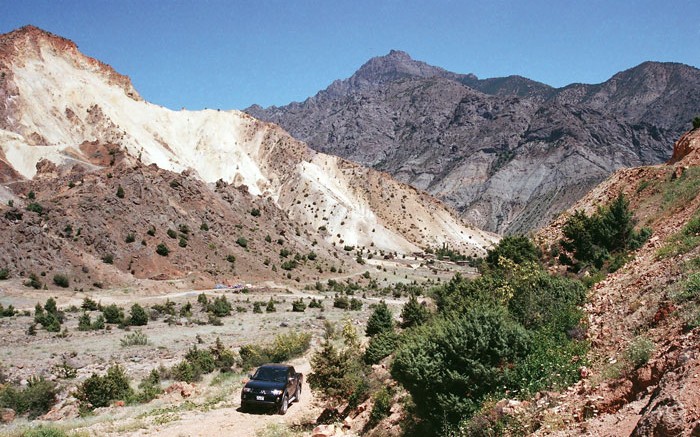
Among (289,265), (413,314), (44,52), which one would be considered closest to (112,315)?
(413,314)

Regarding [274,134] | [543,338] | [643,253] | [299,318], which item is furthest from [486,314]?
[274,134]

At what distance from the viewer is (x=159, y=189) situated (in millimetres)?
67000

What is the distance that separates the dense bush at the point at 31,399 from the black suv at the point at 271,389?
27.1 feet

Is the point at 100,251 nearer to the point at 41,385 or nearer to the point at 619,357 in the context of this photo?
the point at 41,385

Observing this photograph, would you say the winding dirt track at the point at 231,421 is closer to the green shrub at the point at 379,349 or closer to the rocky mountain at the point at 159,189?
the green shrub at the point at 379,349

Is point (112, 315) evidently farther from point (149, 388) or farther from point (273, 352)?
point (149, 388)

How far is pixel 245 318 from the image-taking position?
42.7m

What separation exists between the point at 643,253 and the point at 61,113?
93.9 m

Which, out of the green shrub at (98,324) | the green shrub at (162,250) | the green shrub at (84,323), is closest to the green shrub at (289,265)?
the green shrub at (162,250)

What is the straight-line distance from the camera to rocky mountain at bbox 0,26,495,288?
5612cm

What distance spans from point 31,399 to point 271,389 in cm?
960

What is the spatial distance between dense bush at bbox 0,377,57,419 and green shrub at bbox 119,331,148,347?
9789mm

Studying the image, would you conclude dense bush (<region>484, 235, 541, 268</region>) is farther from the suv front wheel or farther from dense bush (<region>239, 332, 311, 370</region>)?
the suv front wheel

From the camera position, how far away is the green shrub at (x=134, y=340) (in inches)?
1243
